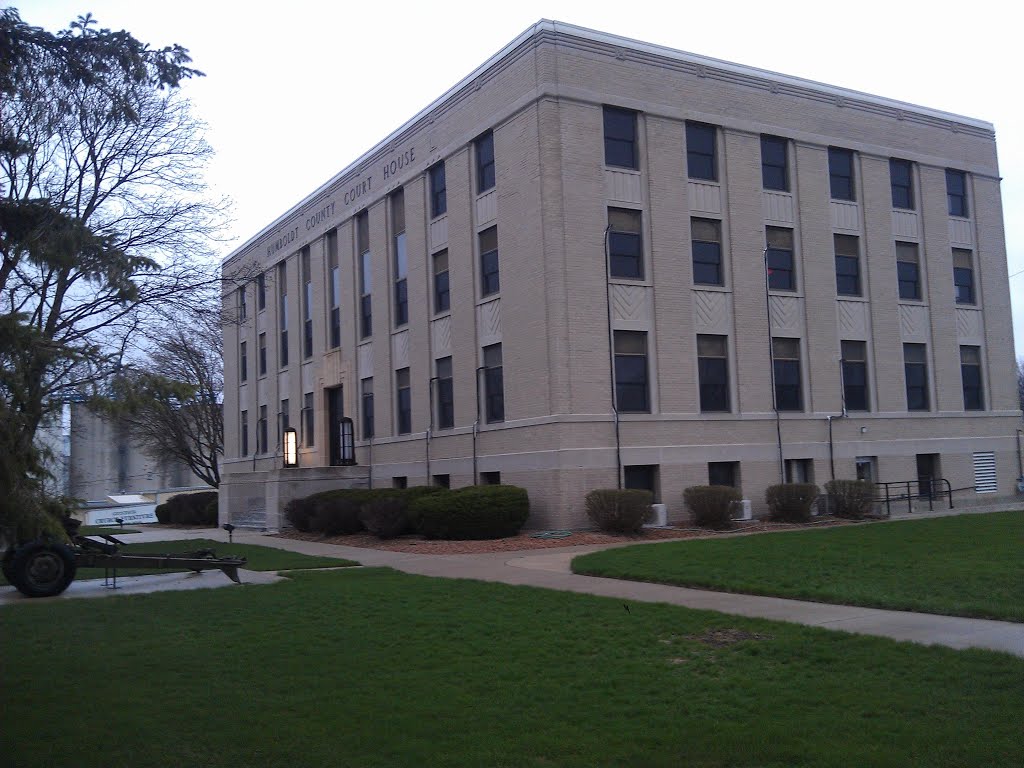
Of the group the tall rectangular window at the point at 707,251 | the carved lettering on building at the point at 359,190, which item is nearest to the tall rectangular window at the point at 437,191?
the carved lettering on building at the point at 359,190

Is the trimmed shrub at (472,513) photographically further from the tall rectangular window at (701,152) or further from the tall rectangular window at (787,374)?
the tall rectangular window at (701,152)

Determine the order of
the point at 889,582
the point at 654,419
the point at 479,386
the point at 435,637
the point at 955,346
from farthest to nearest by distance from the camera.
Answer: the point at 955,346 → the point at 479,386 → the point at 654,419 → the point at 889,582 → the point at 435,637

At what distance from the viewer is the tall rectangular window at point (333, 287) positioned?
38688 millimetres

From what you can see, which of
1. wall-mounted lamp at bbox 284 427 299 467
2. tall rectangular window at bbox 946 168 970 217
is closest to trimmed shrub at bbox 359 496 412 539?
wall-mounted lamp at bbox 284 427 299 467

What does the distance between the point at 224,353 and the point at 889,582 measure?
41.5 m

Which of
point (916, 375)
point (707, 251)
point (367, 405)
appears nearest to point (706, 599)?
point (707, 251)

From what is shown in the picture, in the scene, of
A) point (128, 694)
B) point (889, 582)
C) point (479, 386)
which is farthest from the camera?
point (479, 386)

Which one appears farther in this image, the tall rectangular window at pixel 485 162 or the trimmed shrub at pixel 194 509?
the trimmed shrub at pixel 194 509

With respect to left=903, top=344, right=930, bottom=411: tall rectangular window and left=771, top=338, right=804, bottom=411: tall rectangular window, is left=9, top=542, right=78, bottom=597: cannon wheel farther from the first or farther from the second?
left=903, top=344, right=930, bottom=411: tall rectangular window

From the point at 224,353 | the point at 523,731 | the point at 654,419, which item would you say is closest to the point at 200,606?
the point at 523,731

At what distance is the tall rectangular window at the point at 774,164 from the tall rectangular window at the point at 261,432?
25.4 m

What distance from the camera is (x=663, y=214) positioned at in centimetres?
2795

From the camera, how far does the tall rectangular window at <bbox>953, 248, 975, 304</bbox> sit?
34188 mm

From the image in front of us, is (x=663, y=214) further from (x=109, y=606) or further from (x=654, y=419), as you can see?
(x=109, y=606)
